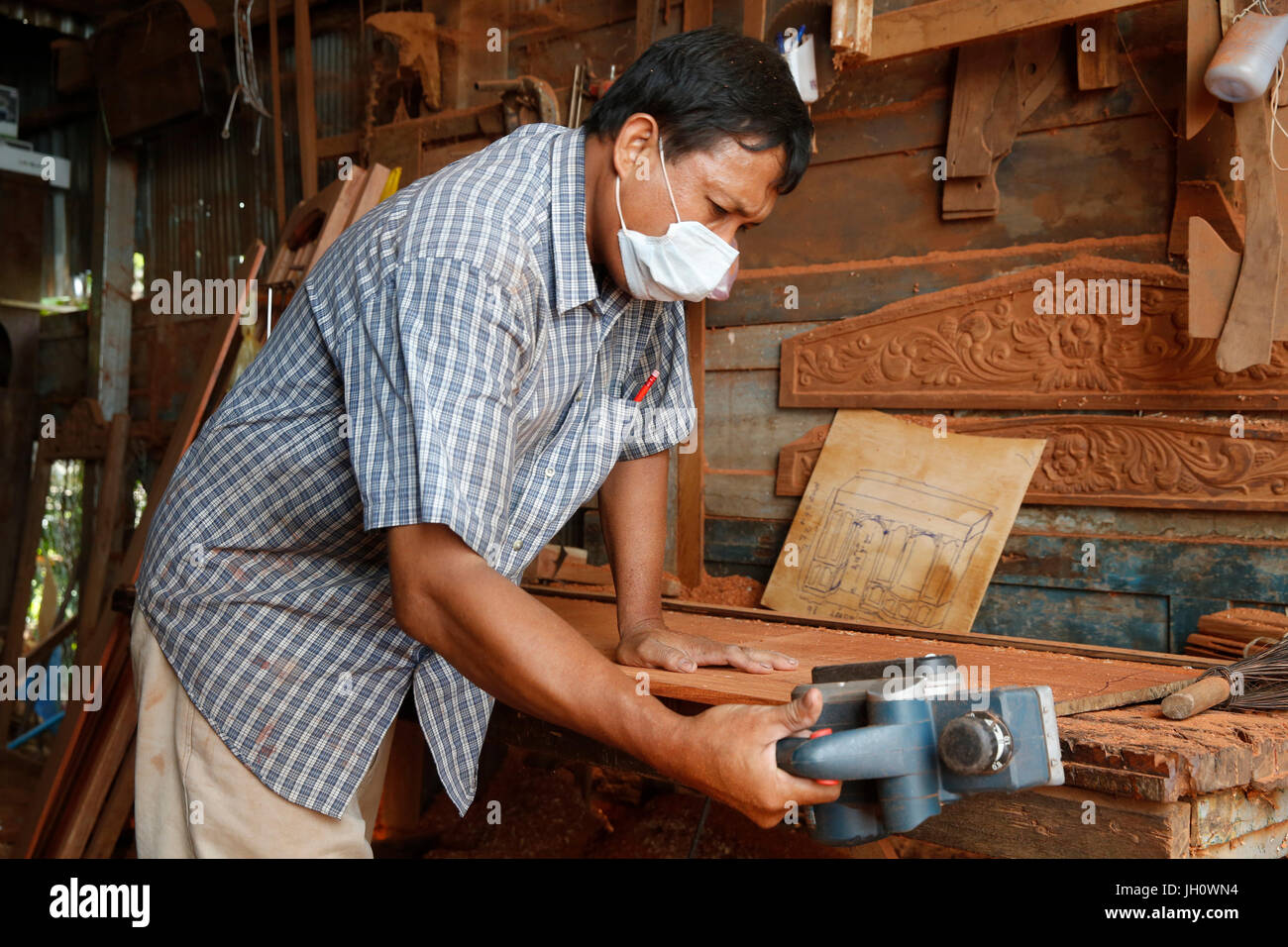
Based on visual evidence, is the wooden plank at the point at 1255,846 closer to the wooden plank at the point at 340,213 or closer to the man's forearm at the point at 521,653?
the man's forearm at the point at 521,653

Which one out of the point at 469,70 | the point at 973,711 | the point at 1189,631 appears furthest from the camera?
the point at 469,70

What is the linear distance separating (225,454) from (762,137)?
39.3 inches

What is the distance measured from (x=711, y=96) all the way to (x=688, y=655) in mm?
964

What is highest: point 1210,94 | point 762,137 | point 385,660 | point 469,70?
point 469,70

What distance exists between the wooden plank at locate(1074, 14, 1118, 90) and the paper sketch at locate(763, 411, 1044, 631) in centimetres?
106

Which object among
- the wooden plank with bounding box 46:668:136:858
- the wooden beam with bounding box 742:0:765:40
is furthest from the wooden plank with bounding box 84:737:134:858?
the wooden beam with bounding box 742:0:765:40

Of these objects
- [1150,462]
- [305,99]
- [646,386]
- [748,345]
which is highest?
[305,99]

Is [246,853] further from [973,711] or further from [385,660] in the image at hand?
[973,711]

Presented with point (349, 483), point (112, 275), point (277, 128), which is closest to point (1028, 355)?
point (349, 483)

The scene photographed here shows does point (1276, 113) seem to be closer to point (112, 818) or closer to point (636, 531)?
point (636, 531)

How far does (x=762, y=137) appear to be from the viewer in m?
1.60

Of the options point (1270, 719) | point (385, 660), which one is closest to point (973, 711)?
point (1270, 719)

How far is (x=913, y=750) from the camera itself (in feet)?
3.62

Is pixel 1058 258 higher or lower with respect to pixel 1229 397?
higher
